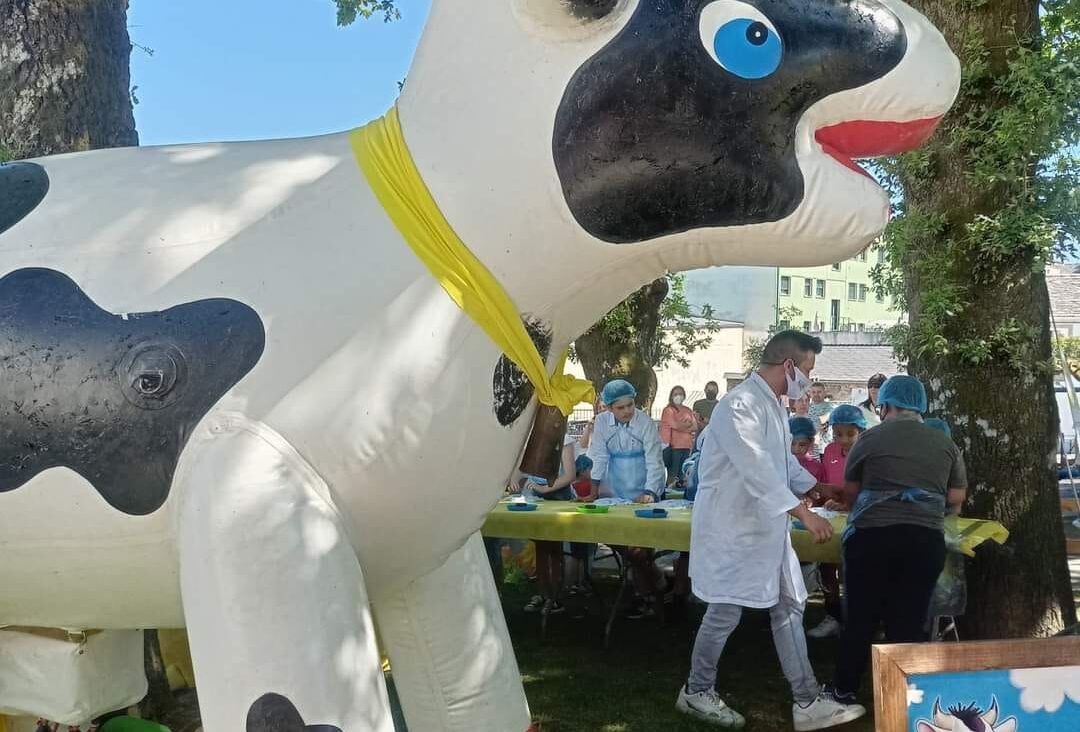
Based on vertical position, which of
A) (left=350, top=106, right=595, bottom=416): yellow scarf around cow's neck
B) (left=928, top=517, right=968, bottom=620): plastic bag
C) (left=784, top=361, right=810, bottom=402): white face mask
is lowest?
(left=928, top=517, right=968, bottom=620): plastic bag

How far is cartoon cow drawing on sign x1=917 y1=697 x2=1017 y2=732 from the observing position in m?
2.87

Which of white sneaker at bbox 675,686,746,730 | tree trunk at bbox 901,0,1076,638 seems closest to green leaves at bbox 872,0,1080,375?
Result: tree trunk at bbox 901,0,1076,638

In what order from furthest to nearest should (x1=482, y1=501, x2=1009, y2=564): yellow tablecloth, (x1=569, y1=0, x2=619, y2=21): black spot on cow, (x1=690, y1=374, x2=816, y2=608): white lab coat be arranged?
(x1=482, y1=501, x2=1009, y2=564): yellow tablecloth < (x1=690, y1=374, x2=816, y2=608): white lab coat < (x1=569, y1=0, x2=619, y2=21): black spot on cow

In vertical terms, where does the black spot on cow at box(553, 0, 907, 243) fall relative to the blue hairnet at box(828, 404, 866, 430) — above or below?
above

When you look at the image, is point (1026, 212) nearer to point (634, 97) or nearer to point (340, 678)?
point (634, 97)

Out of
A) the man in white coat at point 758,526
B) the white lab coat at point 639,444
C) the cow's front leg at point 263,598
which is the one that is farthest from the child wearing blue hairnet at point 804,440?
the cow's front leg at point 263,598

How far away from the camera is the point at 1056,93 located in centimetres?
427

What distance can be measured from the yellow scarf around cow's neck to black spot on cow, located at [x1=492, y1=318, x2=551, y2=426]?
15 millimetres

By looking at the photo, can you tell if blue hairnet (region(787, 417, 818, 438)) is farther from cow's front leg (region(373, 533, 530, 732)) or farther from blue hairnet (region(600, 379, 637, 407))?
cow's front leg (region(373, 533, 530, 732))

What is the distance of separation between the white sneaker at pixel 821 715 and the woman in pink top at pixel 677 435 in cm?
536

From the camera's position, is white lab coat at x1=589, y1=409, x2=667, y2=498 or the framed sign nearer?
the framed sign

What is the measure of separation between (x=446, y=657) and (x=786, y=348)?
2.52 m

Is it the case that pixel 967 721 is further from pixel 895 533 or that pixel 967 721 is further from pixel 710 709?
pixel 710 709

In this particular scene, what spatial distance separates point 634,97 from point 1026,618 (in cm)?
433
